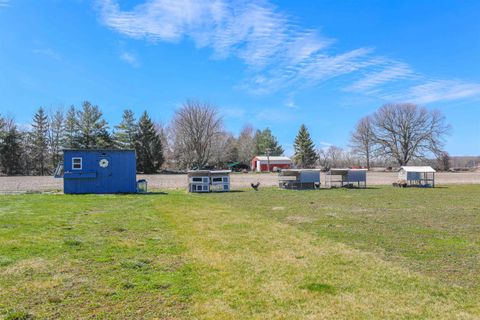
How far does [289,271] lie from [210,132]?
6615 centimetres

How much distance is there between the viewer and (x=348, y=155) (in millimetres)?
81188

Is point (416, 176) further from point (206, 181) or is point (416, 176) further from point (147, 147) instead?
point (147, 147)

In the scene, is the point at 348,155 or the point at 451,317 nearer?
the point at 451,317

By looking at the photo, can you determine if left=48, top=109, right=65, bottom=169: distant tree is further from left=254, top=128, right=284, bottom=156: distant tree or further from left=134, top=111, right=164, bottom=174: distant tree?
left=254, top=128, right=284, bottom=156: distant tree

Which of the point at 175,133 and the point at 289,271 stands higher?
the point at 175,133

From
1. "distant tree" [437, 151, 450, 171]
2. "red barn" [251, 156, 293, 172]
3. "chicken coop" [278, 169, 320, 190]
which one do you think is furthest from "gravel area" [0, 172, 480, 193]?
"red barn" [251, 156, 293, 172]

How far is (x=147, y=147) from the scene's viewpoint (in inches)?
2480

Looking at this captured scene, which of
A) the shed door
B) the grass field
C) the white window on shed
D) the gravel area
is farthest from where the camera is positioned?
the gravel area

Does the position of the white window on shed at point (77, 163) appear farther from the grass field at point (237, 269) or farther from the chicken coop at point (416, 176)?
the chicken coop at point (416, 176)

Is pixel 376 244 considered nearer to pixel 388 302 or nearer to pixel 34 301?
pixel 388 302

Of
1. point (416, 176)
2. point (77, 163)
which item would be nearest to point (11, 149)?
point (77, 163)

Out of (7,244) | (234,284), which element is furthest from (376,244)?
(7,244)

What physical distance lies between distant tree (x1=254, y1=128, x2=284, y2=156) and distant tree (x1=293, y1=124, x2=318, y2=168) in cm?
1408

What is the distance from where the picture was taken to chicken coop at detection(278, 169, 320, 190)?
26406mm
